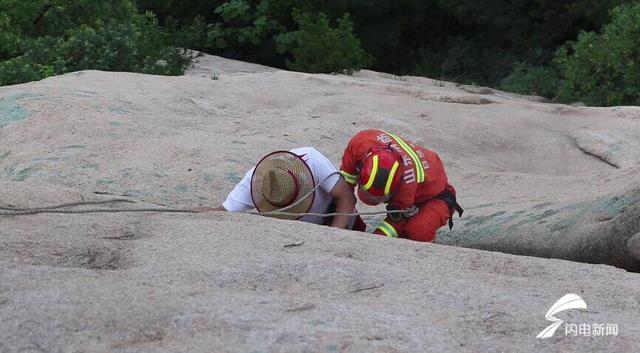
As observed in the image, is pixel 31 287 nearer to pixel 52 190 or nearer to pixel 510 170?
pixel 52 190

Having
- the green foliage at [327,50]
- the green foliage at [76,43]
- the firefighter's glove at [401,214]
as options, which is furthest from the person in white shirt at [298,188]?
the green foliage at [327,50]

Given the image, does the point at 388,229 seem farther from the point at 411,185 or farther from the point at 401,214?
the point at 411,185

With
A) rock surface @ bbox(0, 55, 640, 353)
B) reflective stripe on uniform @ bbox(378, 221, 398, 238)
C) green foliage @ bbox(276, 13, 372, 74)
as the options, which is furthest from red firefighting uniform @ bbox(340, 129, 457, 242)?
green foliage @ bbox(276, 13, 372, 74)

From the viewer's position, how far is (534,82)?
17344 mm

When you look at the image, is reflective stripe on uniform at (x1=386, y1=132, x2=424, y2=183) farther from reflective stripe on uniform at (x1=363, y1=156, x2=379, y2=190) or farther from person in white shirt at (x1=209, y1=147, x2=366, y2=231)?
person in white shirt at (x1=209, y1=147, x2=366, y2=231)

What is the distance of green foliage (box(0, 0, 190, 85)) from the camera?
12.8m

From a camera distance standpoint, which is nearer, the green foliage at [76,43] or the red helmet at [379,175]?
the red helmet at [379,175]

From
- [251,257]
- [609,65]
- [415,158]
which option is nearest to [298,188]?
[415,158]

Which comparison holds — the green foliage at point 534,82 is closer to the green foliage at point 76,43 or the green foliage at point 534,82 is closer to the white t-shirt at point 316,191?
the green foliage at point 76,43

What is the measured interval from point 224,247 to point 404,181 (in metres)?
1.90

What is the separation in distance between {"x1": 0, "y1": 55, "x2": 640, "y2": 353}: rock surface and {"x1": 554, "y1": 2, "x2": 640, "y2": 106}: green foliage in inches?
205

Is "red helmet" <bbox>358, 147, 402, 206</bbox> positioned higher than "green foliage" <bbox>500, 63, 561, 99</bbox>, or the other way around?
"red helmet" <bbox>358, 147, 402, 206</bbox>

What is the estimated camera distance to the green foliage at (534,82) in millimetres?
17141

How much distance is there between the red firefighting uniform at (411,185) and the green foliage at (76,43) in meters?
7.05
